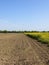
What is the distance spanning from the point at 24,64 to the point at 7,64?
3.08ft

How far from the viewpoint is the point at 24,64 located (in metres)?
9.52

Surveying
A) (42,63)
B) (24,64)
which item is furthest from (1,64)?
(42,63)

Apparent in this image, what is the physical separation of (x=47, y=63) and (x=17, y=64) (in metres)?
1.68

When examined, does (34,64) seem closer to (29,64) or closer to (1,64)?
(29,64)

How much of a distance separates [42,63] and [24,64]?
102cm

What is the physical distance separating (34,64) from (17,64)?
0.93 m

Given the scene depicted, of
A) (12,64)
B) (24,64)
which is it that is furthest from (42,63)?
(12,64)

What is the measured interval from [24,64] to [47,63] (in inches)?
51.2

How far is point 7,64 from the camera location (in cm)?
959

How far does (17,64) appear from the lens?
9.50 m

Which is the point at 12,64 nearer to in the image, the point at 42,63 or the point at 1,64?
Answer: the point at 1,64

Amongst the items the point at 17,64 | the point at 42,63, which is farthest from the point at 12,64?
the point at 42,63

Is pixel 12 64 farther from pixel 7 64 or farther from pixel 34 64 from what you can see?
pixel 34 64

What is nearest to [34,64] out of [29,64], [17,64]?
[29,64]
